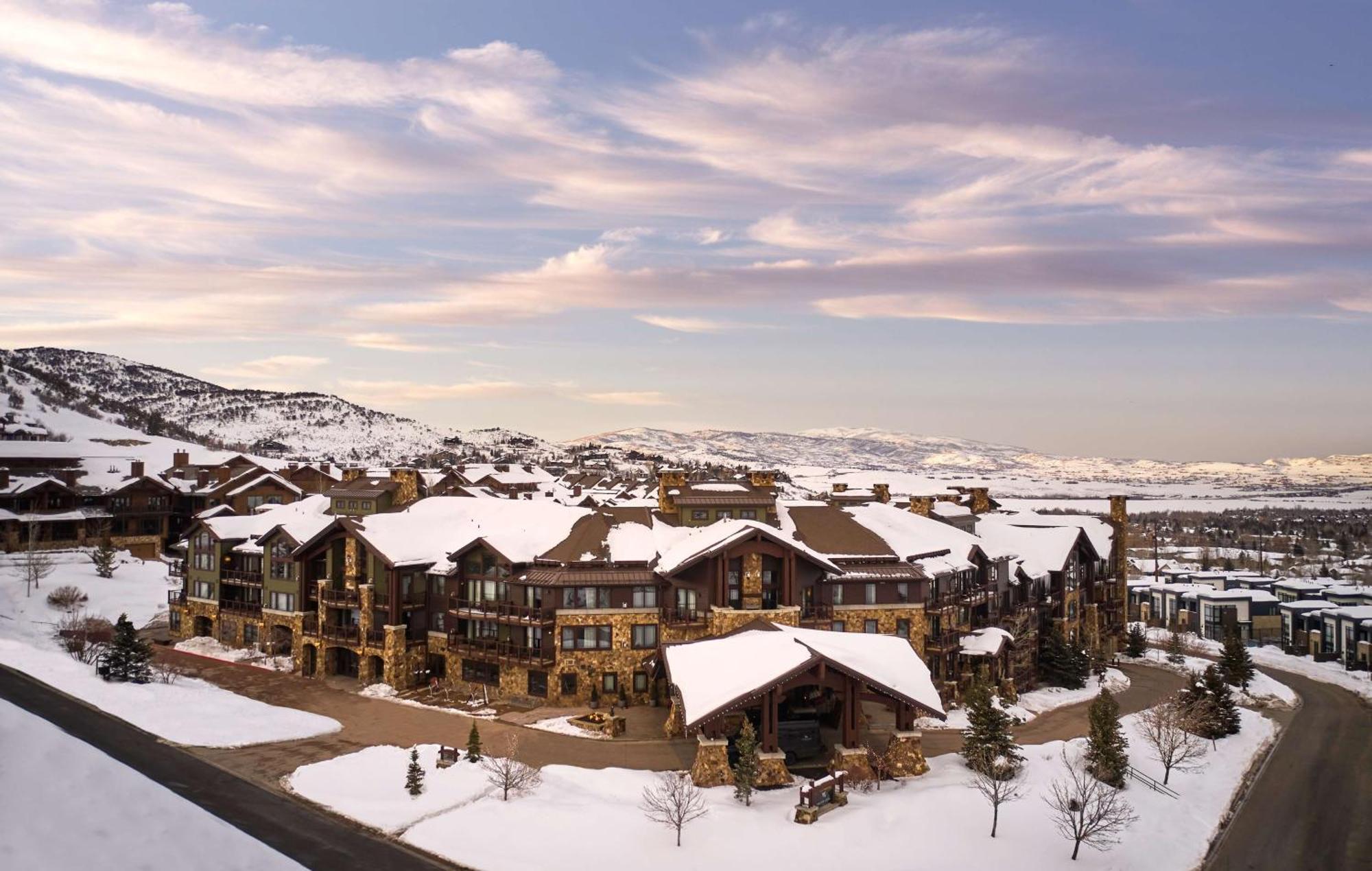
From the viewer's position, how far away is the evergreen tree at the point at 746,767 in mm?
31609

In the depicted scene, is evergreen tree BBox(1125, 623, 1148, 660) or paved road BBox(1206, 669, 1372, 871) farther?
evergreen tree BBox(1125, 623, 1148, 660)

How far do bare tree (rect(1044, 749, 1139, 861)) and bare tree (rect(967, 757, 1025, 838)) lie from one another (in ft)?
3.84

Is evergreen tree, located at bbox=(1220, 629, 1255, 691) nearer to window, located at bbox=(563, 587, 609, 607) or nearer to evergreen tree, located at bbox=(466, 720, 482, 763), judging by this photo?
window, located at bbox=(563, 587, 609, 607)

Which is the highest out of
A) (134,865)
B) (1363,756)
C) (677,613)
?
(134,865)

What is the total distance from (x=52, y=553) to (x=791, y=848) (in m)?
80.6

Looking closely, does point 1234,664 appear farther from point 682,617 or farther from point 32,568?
point 32,568

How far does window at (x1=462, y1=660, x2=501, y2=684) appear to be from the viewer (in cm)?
4956

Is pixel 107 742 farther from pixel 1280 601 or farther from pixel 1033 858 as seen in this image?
pixel 1280 601

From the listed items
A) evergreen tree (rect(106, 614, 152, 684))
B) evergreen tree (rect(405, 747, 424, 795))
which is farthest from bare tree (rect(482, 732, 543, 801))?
evergreen tree (rect(106, 614, 152, 684))

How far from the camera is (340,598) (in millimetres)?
53125

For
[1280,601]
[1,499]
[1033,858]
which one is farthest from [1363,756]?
[1,499]

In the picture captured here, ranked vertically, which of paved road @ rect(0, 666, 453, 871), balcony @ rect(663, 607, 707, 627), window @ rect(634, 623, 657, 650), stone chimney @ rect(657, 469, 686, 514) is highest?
stone chimney @ rect(657, 469, 686, 514)

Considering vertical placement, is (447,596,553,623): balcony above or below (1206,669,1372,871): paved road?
above

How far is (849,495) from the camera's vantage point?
86312 millimetres
